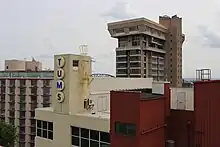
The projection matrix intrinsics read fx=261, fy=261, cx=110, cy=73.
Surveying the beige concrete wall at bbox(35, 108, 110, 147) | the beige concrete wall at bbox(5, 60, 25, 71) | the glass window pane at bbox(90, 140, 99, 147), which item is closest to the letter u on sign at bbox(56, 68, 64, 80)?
the beige concrete wall at bbox(35, 108, 110, 147)

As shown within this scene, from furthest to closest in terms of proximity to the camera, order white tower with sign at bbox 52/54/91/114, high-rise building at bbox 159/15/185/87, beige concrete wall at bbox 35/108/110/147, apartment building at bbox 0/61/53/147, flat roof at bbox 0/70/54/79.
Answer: high-rise building at bbox 159/15/185/87 → flat roof at bbox 0/70/54/79 → apartment building at bbox 0/61/53/147 → white tower with sign at bbox 52/54/91/114 → beige concrete wall at bbox 35/108/110/147

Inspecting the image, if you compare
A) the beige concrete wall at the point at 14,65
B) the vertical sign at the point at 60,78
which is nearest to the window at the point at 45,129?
the vertical sign at the point at 60,78

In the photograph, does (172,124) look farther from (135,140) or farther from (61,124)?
(61,124)

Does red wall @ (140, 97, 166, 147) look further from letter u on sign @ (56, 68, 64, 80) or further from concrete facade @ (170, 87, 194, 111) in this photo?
letter u on sign @ (56, 68, 64, 80)

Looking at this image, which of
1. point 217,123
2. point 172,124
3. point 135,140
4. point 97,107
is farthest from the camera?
point 97,107

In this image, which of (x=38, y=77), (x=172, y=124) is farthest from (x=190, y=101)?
(x=38, y=77)

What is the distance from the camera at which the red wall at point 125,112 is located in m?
12.8

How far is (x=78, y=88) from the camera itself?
2225 cm

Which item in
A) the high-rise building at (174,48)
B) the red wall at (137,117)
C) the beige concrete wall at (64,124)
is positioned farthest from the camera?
the high-rise building at (174,48)

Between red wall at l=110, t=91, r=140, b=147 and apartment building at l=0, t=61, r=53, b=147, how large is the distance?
112ft

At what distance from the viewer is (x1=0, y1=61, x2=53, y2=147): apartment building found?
46250mm

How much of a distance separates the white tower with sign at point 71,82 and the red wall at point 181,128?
8.96 m

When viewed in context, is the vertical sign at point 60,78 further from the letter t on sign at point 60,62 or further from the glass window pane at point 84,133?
the glass window pane at point 84,133

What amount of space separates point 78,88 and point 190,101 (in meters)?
9.29
